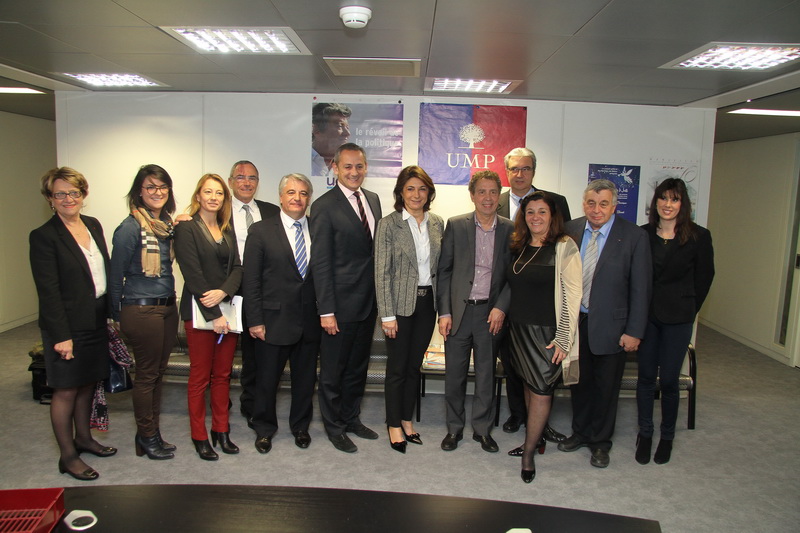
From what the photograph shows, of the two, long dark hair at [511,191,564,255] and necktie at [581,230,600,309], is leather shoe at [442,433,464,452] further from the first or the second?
long dark hair at [511,191,564,255]

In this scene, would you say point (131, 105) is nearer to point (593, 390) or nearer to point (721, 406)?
point (593, 390)

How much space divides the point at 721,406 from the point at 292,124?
15.1ft

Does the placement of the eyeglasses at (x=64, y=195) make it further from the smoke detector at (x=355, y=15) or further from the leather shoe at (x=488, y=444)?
the leather shoe at (x=488, y=444)

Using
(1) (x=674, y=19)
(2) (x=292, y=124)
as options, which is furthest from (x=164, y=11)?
(1) (x=674, y=19)

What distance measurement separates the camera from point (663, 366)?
11.4 ft

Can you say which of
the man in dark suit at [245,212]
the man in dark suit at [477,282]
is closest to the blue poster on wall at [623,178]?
the man in dark suit at [477,282]

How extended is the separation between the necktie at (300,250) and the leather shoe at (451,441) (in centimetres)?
150

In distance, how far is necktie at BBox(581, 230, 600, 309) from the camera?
130 inches

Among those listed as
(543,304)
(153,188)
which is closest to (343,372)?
(543,304)

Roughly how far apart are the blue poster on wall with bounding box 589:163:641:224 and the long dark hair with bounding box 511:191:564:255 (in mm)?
1929

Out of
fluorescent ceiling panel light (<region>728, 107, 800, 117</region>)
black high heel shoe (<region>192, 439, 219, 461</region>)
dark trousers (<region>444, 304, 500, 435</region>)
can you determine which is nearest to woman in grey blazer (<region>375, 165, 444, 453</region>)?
dark trousers (<region>444, 304, 500, 435</region>)

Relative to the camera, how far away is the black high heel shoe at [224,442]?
11.4 feet

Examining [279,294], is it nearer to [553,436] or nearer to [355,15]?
[355,15]

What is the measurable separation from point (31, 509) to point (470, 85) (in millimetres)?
3937
